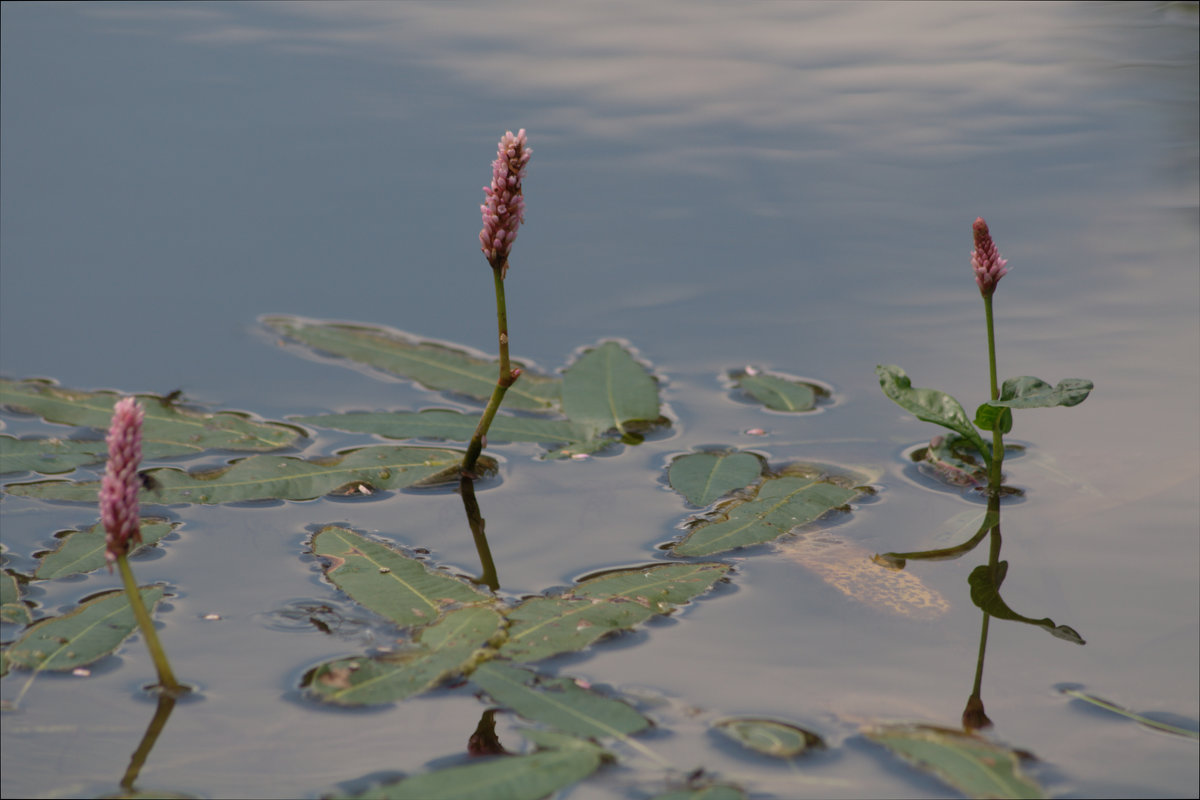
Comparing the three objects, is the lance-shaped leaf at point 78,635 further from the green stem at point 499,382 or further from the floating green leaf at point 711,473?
the floating green leaf at point 711,473

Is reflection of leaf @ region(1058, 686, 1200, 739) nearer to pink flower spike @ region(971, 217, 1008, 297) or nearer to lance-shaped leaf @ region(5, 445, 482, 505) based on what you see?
pink flower spike @ region(971, 217, 1008, 297)

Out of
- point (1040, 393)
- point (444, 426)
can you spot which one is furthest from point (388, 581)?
point (1040, 393)

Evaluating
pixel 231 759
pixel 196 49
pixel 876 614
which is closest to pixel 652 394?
pixel 876 614

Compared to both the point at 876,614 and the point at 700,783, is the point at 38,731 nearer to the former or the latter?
the point at 700,783

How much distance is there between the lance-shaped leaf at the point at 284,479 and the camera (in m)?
2.13

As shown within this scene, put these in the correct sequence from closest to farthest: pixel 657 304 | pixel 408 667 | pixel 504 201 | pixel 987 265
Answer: pixel 408 667, pixel 504 201, pixel 987 265, pixel 657 304

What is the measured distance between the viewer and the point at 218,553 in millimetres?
1960

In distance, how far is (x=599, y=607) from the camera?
1.76 m

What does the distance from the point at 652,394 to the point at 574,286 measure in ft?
2.32

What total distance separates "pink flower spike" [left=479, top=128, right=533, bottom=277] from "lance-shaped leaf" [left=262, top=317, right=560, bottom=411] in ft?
2.03

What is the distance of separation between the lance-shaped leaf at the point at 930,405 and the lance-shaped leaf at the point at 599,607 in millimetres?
515

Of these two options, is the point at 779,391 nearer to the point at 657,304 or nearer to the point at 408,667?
the point at 657,304

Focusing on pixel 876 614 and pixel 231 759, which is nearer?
pixel 231 759

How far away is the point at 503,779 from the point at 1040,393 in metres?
1.22
